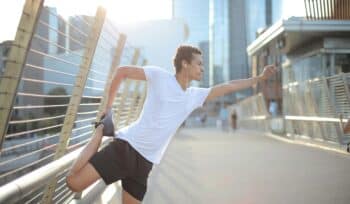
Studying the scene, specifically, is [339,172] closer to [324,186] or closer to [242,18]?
[324,186]

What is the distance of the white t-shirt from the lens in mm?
4008

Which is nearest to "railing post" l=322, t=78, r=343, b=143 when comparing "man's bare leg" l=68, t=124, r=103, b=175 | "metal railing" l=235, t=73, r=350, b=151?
"metal railing" l=235, t=73, r=350, b=151

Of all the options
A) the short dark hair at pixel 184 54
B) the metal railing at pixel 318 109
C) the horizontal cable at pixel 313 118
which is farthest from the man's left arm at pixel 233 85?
the horizontal cable at pixel 313 118

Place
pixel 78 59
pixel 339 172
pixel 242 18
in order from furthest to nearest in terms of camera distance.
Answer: pixel 242 18 < pixel 339 172 < pixel 78 59

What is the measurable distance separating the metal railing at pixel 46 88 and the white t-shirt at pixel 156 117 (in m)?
0.69

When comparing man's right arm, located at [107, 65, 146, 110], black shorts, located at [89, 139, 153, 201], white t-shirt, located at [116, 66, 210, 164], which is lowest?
black shorts, located at [89, 139, 153, 201]

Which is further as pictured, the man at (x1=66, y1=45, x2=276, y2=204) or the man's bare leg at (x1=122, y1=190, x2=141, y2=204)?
the man's bare leg at (x1=122, y1=190, x2=141, y2=204)

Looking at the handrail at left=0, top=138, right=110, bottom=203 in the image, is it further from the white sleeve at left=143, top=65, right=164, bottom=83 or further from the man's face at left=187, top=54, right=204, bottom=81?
the man's face at left=187, top=54, right=204, bottom=81

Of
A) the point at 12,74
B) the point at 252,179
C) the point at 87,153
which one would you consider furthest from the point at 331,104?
the point at 12,74

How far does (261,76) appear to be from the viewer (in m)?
4.65

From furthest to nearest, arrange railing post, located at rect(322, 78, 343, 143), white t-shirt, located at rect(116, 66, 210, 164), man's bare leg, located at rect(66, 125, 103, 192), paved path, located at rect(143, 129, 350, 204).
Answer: railing post, located at rect(322, 78, 343, 143) < paved path, located at rect(143, 129, 350, 204) < white t-shirt, located at rect(116, 66, 210, 164) < man's bare leg, located at rect(66, 125, 103, 192)

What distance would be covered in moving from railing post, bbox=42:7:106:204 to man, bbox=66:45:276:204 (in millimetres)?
1254

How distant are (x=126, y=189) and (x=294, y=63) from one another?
2121 cm

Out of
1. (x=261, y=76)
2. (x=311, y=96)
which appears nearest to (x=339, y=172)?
(x=261, y=76)
